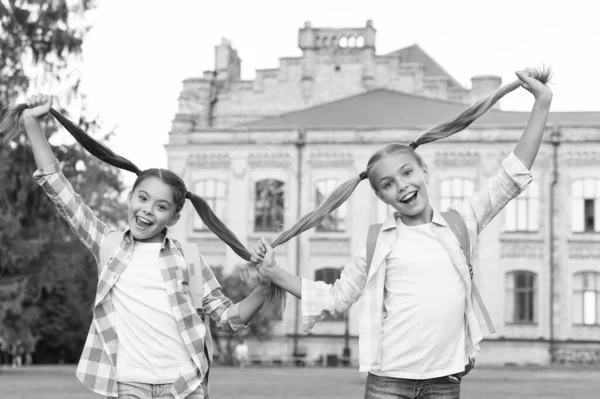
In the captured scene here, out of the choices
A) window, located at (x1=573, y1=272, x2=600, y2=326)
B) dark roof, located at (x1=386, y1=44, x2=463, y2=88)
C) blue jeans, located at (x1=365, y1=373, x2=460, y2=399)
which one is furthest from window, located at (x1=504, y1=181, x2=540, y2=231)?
blue jeans, located at (x1=365, y1=373, x2=460, y2=399)

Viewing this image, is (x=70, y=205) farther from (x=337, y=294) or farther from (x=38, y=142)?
(x=337, y=294)

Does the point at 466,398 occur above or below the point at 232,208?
below

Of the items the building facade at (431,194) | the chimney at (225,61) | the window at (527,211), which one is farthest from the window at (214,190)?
the window at (527,211)

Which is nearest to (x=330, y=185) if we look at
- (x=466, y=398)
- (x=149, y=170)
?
(x=466, y=398)

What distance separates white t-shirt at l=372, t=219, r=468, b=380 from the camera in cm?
531

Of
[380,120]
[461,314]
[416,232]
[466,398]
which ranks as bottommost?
[466,398]

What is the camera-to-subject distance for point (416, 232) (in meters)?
5.56

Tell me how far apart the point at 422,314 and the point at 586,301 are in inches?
1644

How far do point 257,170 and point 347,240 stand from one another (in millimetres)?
4707

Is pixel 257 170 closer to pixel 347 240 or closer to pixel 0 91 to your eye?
pixel 347 240

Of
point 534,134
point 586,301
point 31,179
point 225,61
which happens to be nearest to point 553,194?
point 586,301

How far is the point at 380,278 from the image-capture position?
5.45 meters

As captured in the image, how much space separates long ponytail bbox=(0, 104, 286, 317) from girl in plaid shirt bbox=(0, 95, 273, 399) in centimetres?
1

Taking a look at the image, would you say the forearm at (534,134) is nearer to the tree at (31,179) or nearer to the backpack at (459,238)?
the backpack at (459,238)
